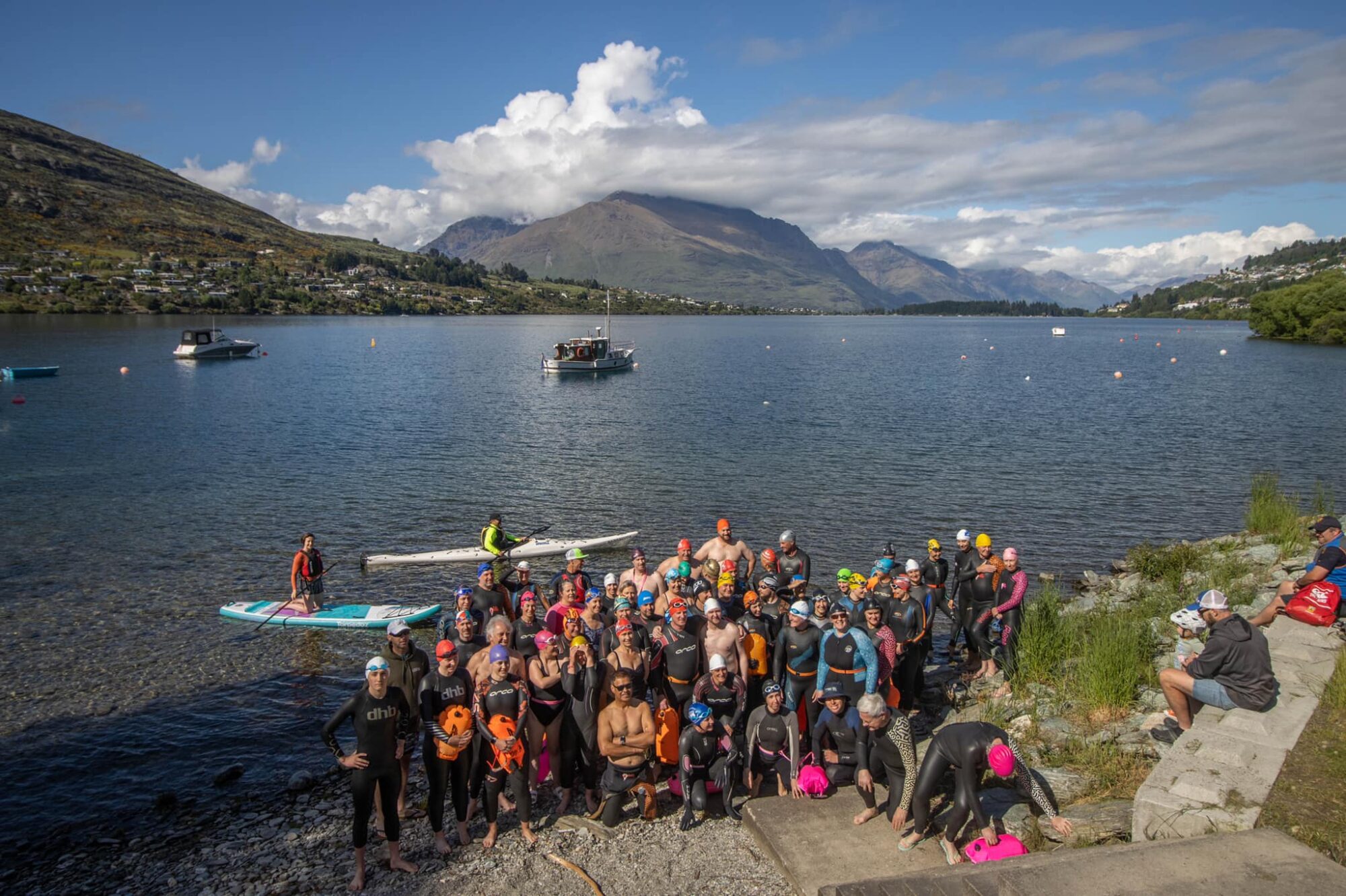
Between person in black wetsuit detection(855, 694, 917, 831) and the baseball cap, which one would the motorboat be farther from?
the baseball cap

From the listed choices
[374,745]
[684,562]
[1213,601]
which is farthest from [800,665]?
[374,745]

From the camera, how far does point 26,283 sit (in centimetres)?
14462

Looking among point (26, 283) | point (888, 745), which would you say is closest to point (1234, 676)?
point (888, 745)

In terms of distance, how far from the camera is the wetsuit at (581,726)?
9.93 m

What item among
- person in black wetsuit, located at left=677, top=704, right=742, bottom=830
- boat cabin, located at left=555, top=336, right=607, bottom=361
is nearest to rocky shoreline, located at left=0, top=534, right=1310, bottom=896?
person in black wetsuit, located at left=677, top=704, right=742, bottom=830

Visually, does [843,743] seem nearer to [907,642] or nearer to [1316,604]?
[907,642]

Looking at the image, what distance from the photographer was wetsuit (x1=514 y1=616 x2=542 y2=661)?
1080cm

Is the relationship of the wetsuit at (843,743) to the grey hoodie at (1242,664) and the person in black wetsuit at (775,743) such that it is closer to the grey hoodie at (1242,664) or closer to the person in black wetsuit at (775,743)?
the person in black wetsuit at (775,743)

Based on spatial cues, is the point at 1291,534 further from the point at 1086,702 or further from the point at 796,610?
the point at 796,610

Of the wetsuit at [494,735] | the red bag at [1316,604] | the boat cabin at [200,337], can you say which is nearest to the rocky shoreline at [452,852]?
the wetsuit at [494,735]

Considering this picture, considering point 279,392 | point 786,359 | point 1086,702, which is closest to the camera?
point 1086,702

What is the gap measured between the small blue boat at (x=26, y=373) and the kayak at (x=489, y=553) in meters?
58.4

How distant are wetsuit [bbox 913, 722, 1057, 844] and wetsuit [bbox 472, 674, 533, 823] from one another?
4.58m

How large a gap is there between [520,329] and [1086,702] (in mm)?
164609
